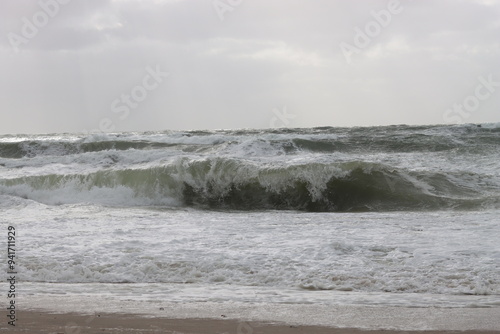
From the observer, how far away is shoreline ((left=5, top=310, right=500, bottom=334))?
11.4 feet

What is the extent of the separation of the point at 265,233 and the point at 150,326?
10.9ft

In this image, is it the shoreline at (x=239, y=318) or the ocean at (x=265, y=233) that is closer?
the shoreline at (x=239, y=318)

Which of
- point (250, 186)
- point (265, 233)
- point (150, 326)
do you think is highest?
point (250, 186)

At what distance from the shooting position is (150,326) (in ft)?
11.8

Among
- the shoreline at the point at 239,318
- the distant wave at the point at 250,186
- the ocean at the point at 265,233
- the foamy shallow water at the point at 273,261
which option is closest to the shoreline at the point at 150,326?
the shoreline at the point at 239,318

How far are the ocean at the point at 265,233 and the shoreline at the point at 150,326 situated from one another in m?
0.48

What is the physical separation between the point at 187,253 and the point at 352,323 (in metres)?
2.45

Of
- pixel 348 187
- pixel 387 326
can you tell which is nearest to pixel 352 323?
pixel 387 326

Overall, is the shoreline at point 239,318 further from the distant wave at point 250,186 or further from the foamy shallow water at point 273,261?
the distant wave at point 250,186

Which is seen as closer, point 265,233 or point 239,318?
point 239,318

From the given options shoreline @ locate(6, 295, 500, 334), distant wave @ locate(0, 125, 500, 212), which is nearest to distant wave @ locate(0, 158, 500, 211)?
distant wave @ locate(0, 125, 500, 212)

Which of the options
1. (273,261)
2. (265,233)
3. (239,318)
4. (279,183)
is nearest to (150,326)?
(239,318)

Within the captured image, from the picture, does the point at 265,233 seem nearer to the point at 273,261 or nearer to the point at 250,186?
the point at 273,261

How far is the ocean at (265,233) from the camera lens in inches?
182
